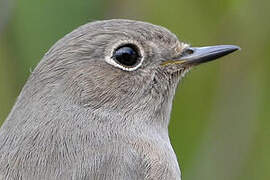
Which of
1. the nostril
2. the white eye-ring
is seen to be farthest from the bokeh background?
the white eye-ring

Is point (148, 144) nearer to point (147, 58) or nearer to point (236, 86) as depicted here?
point (147, 58)

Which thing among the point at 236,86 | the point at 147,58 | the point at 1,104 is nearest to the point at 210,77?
the point at 236,86

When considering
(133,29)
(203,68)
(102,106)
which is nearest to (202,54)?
(133,29)

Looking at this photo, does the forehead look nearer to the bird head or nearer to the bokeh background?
the bird head

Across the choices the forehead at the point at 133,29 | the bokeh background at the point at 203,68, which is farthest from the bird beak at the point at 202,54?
the bokeh background at the point at 203,68

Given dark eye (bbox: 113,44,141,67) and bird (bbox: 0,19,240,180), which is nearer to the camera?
bird (bbox: 0,19,240,180)

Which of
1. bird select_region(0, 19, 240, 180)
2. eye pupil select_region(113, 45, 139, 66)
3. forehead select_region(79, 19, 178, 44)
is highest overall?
forehead select_region(79, 19, 178, 44)

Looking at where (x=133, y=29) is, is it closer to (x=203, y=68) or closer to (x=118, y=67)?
(x=118, y=67)

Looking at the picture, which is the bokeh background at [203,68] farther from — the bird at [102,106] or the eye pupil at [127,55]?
the eye pupil at [127,55]
